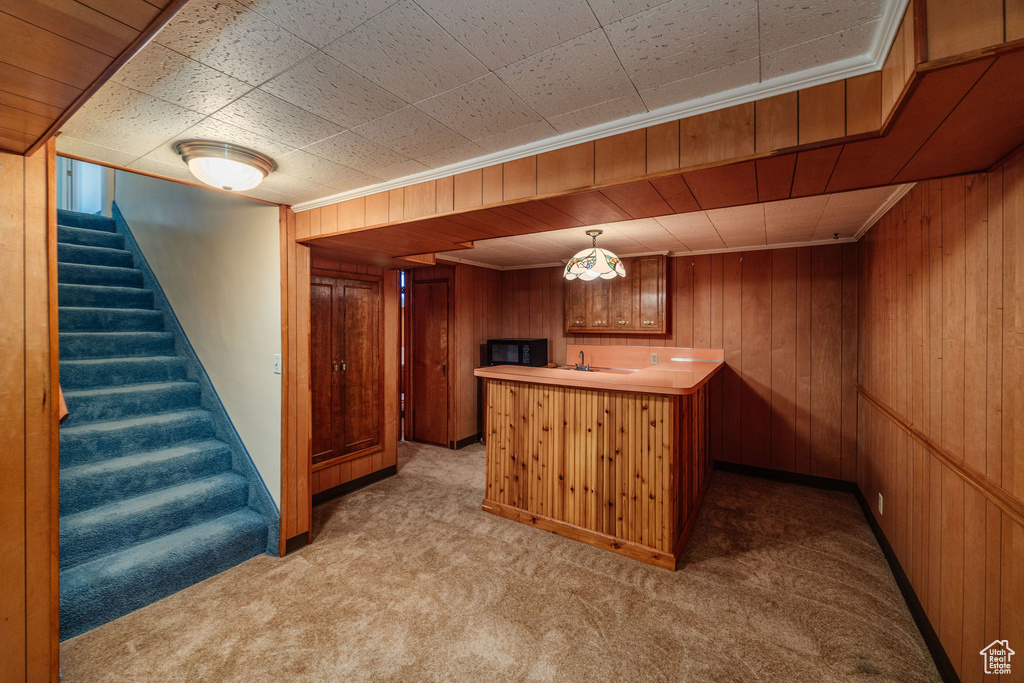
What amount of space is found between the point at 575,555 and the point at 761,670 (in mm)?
1190

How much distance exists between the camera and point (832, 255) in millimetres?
4043

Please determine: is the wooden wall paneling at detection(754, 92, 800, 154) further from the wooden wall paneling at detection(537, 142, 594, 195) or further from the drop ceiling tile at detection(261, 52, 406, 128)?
the drop ceiling tile at detection(261, 52, 406, 128)

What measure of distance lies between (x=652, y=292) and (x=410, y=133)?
3.59 meters

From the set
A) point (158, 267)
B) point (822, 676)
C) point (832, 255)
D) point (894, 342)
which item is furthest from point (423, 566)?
point (832, 255)

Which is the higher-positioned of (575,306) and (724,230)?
(724,230)

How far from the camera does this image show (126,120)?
170 centimetres

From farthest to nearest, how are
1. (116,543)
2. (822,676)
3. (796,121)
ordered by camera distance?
(116,543)
(822,676)
(796,121)

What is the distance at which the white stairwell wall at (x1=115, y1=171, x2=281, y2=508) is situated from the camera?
2.90m

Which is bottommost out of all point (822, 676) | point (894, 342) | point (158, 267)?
point (822, 676)

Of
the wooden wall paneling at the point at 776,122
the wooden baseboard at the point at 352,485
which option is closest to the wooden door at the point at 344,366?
the wooden baseboard at the point at 352,485

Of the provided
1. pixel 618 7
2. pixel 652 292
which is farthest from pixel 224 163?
pixel 652 292

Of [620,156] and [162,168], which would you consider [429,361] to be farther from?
[620,156]

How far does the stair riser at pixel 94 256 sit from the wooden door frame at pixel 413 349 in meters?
2.83

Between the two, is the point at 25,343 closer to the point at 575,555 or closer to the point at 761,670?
the point at 575,555
